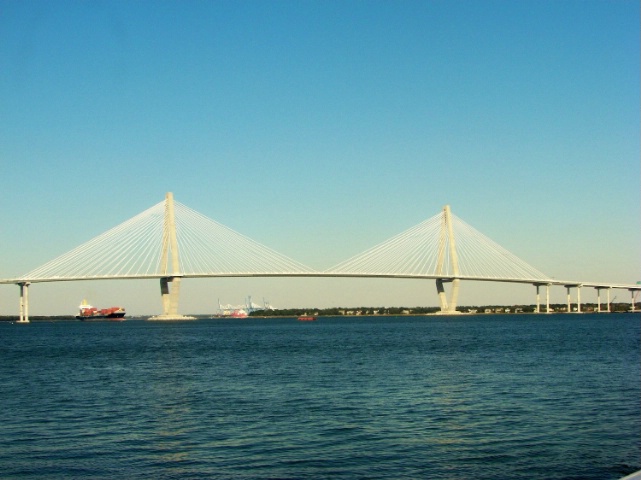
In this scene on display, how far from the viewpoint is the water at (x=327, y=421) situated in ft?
42.1

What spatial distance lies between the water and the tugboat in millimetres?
131328

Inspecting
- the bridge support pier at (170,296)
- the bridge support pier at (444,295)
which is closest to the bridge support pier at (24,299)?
the bridge support pier at (170,296)

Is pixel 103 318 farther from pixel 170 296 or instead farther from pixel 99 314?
pixel 170 296

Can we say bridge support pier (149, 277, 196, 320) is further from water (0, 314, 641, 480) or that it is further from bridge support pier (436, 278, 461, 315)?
water (0, 314, 641, 480)

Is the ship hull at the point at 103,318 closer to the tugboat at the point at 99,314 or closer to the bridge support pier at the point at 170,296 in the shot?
the tugboat at the point at 99,314

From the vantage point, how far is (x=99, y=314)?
16312cm

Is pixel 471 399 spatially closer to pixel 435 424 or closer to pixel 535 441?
pixel 435 424

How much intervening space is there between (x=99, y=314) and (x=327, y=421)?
15511cm

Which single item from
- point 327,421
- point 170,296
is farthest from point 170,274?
point 327,421

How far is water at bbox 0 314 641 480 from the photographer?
12.8 metres

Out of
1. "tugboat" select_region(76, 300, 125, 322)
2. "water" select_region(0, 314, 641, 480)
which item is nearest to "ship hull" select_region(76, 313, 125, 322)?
"tugboat" select_region(76, 300, 125, 322)

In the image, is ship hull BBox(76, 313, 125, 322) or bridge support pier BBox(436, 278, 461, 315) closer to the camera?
bridge support pier BBox(436, 278, 461, 315)

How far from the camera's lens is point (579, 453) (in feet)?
44.7

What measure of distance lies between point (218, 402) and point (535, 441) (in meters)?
8.91
